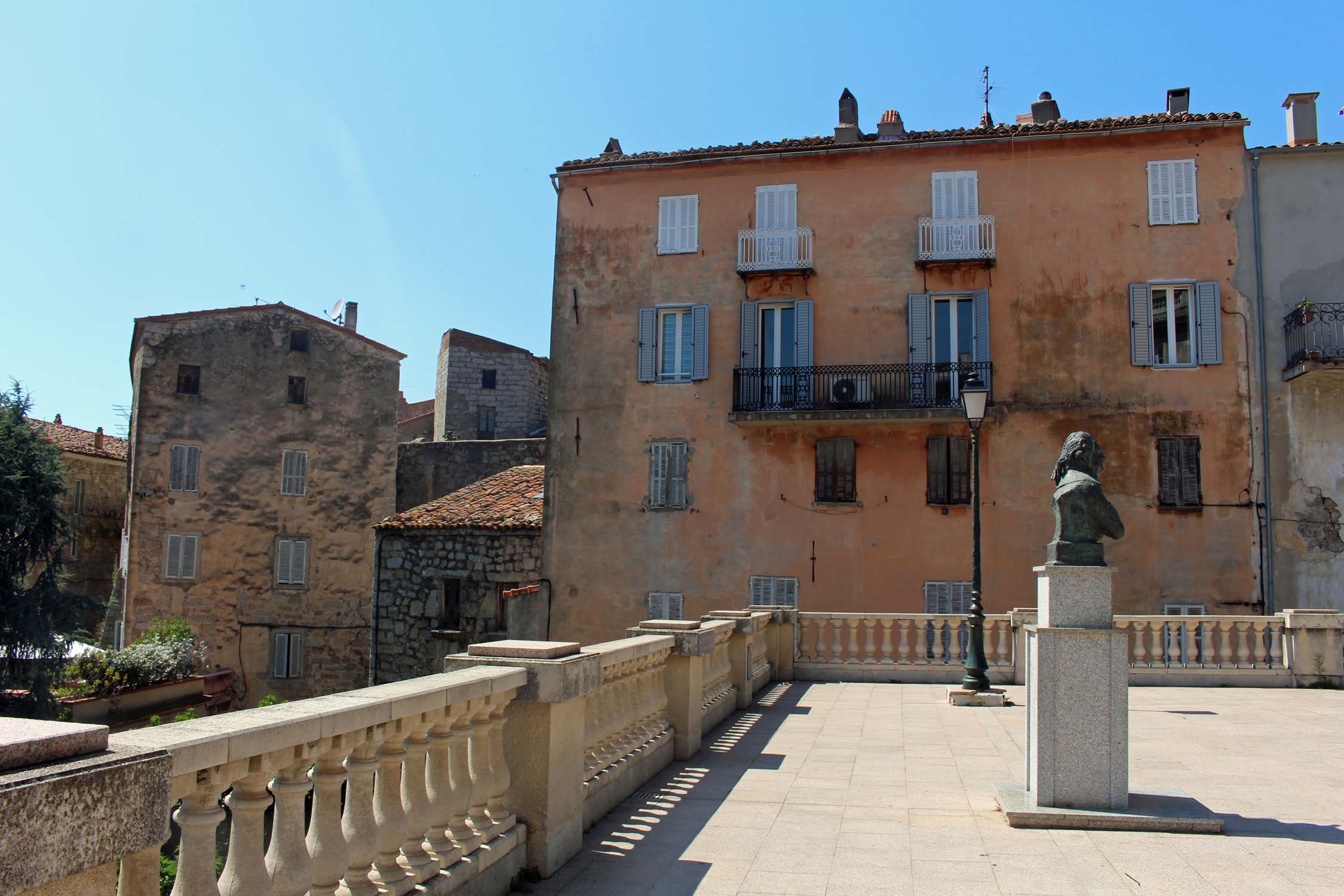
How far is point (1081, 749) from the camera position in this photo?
667cm

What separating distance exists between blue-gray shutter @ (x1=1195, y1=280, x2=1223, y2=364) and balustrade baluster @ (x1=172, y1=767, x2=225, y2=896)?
22.7 metres

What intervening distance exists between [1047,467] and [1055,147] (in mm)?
7241

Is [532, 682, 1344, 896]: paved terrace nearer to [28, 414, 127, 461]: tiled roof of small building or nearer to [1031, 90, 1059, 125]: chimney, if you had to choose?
[1031, 90, 1059, 125]: chimney

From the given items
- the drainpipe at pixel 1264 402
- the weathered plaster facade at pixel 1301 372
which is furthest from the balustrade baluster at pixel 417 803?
A: the weathered plaster facade at pixel 1301 372

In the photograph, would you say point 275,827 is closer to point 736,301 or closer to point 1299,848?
point 1299,848

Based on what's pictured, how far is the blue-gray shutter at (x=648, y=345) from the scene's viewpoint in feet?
80.4

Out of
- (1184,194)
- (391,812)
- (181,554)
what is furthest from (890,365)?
(181,554)

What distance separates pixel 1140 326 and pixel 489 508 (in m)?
16.0

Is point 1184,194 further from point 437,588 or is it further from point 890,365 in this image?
point 437,588

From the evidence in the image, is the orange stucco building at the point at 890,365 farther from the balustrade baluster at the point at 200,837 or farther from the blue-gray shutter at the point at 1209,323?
the balustrade baluster at the point at 200,837

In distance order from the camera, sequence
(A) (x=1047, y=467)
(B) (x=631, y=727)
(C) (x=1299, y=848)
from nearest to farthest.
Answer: (C) (x=1299, y=848) → (B) (x=631, y=727) → (A) (x=1047, y=467)

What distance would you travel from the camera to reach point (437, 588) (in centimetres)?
2484

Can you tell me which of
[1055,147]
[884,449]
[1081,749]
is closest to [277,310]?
[884,449]

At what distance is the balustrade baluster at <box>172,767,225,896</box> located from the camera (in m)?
3.11
